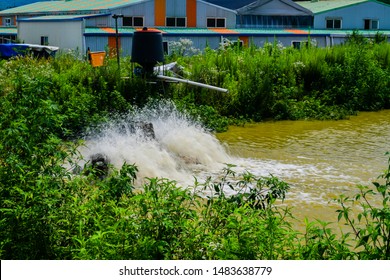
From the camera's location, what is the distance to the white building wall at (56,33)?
2641cm

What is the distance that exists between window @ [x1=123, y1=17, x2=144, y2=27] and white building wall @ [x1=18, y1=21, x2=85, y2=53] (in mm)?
3046

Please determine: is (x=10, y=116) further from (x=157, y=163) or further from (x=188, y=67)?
(x=188, y=67)

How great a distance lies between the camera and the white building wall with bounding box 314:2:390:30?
35.1 metres

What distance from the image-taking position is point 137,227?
15.1 feet

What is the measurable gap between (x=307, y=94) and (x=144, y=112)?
17.1 ft

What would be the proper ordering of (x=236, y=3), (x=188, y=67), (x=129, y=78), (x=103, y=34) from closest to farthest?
(x=129, y=78) → (x=188, y=67) → (x=103, y=34) → (x=236, y=3)

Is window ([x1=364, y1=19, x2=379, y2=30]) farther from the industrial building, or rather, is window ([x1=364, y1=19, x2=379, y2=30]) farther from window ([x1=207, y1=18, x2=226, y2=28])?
window ([x1=207, y1=18, x2=226, y2=28])

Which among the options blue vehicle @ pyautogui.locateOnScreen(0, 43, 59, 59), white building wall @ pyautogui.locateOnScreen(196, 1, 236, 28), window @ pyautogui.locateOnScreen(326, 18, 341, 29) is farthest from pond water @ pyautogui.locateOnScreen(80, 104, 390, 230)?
window @ pyautogui.locateOnScreen(326, 18, 341, 29)

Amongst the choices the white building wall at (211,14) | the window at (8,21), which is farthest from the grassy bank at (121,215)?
the window at (8,21)

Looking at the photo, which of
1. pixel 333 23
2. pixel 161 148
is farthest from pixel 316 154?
pixel 333 23

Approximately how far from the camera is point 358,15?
1419 inches

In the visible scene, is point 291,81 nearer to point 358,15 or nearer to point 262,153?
point 262,153

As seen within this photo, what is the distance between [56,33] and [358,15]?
16688 mm

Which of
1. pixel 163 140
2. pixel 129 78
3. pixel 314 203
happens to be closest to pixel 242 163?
pixel 163 140
